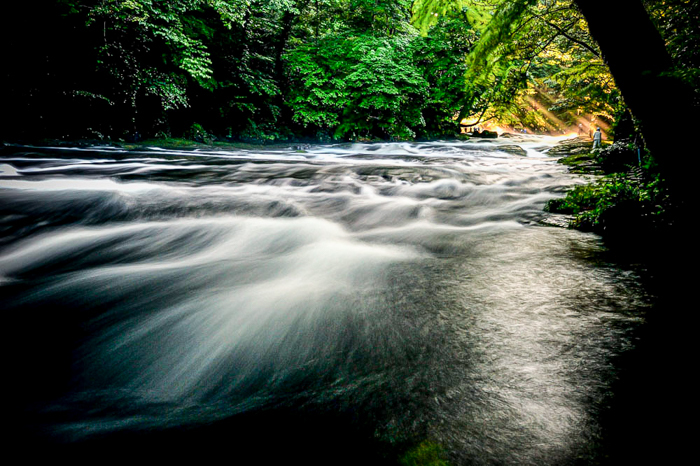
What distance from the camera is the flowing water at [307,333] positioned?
45.5 inches

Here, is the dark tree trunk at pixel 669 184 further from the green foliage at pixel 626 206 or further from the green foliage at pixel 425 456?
the green foliage at pixel 425 456

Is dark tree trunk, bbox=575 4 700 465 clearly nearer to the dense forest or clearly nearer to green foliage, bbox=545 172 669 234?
the dense forest

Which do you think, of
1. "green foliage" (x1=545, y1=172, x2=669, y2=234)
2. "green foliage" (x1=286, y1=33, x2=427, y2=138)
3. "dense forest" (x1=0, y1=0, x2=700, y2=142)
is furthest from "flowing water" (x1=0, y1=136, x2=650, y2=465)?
"green foliage" (x1=286, y1=33, x2=427, y2=138)

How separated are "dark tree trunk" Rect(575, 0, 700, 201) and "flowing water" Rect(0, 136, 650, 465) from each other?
0.87 metres

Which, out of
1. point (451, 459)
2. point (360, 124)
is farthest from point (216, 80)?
point (451, 459)

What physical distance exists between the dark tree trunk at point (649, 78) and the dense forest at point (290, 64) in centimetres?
3

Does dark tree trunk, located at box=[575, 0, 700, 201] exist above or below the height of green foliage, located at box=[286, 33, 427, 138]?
below

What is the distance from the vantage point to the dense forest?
3.92 m

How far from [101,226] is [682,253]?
534 cm

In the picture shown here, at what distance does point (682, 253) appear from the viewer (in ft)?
8.55

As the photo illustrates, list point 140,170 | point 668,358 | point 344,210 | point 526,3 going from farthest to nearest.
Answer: point 140,170, point 344,210, point 526,3, point 668,358

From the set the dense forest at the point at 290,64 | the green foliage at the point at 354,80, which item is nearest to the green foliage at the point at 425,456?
the dense forest at the point at 290,64

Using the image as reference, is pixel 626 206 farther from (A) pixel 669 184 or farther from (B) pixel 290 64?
(B) pixel 290 64

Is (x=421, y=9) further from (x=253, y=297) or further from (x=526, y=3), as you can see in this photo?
(x=253, y=297)
